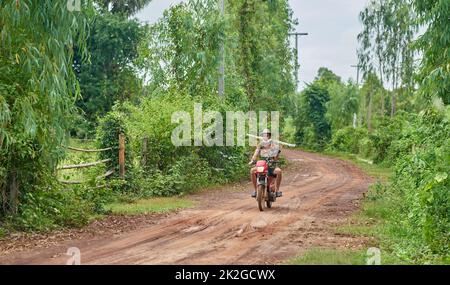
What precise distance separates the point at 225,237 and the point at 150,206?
4.60 m

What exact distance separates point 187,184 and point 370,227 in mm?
7984

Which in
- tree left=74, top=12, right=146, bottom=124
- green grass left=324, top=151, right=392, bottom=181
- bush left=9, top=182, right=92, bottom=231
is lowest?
green grass left=324, top=151, right=392, bottom=181

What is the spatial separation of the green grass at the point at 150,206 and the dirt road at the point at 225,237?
1.38 ft

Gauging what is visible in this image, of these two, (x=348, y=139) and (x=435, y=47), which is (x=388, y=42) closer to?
(x=348, y=139)

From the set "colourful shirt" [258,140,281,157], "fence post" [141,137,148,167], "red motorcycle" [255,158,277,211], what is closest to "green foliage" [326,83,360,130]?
"fence post" [141,137,148,167]

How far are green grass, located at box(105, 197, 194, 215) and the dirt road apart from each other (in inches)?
16.5

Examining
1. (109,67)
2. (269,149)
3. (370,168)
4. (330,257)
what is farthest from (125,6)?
(330,257)

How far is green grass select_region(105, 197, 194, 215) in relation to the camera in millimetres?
13520

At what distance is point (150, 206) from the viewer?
14.4m

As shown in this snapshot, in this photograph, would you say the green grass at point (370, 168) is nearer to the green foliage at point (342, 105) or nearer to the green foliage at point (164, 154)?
the green foliage at point (342, 105)

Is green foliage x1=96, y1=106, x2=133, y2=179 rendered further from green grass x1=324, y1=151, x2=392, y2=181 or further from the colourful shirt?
green grass x1=324, y1=151, x2=392, y2=181

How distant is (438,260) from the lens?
7.80 m

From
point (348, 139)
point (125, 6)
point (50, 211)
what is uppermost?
point (125, 6)

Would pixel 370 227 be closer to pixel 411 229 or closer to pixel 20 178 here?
pixel 411 229
